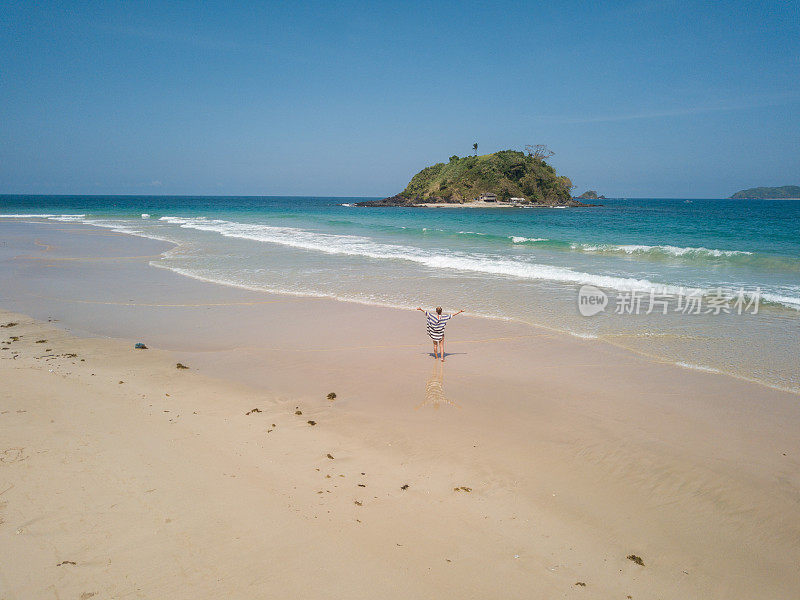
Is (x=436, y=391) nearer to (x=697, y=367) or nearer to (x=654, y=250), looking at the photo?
(x=697, y=367)

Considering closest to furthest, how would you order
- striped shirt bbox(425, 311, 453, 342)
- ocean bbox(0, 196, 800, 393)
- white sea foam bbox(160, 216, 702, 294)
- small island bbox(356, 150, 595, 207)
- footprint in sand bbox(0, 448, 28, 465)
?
footprint in sand bbox(0, 448, 28, 465), striped shirt bbox(425, 311, 453, 342), ocean bbox(0, 196, 800, 393), white sea foam bbox(160, 216, 702, 294), small island bbox(356, 150, 595, 207)

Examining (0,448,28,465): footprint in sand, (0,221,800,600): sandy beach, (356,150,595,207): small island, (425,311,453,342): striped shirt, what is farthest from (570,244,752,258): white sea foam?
(356,150,595,207): small island

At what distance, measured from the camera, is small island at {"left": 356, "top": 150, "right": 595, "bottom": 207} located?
3907 inches

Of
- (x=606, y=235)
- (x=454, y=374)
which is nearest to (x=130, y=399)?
(x=454, y=374)

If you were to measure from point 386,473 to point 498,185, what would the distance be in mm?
100611

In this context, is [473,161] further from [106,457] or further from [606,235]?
[106,457]

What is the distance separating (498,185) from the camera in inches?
3907

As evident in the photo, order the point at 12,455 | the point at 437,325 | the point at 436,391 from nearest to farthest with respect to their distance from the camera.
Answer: the point at 12,455, the point at 436,391, the point at 437,325

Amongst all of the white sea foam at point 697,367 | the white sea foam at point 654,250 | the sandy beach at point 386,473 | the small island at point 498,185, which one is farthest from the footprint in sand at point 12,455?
the small island at point 498,185

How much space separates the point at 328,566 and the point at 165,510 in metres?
1.63

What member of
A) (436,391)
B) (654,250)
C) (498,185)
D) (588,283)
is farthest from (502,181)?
(436,391)

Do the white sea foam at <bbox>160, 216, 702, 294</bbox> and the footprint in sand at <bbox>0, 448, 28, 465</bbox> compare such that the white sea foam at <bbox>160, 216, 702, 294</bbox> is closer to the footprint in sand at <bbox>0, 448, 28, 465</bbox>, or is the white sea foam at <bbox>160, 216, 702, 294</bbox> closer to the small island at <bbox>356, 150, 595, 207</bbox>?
the footprint in sand at <bbox>0, 448, 28, 465</bbox>

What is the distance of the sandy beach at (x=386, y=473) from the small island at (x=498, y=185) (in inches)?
3645

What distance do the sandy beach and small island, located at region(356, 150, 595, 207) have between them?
92571 millimetres
